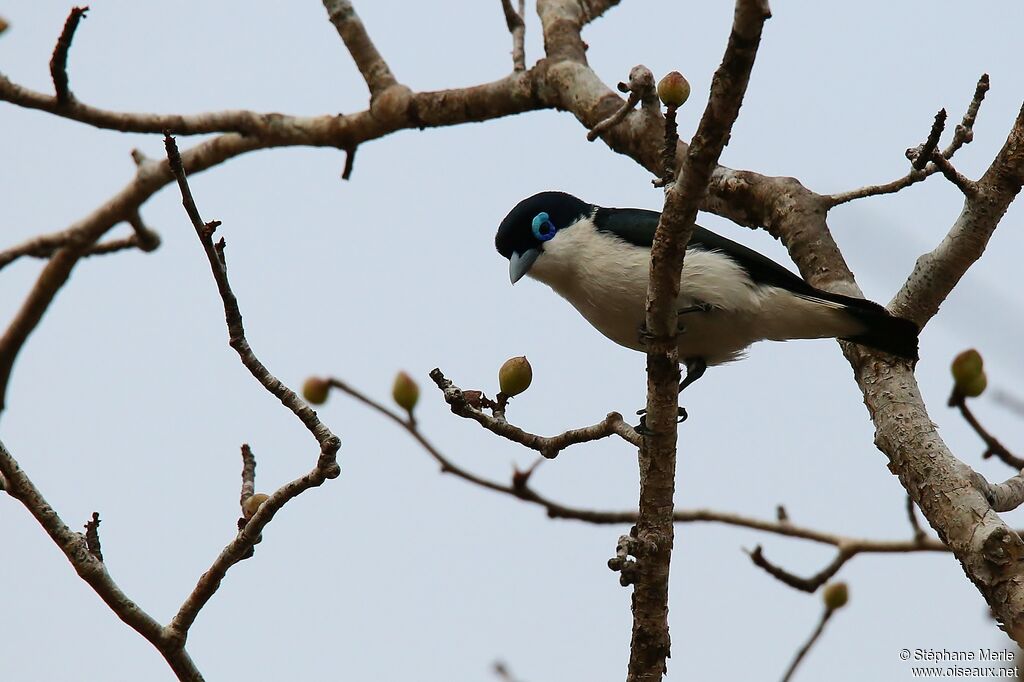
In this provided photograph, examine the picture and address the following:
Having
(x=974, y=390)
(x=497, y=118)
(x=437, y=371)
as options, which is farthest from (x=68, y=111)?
(x=974, y=390)

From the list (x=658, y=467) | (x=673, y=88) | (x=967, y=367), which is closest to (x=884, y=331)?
(x=967, y=367)

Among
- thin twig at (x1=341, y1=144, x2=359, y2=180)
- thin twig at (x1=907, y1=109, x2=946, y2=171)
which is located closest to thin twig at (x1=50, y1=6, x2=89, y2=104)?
thin twig at (x1=341, y1=144, x2=359, y2=180)

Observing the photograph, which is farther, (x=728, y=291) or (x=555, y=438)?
(x=728, y=291)

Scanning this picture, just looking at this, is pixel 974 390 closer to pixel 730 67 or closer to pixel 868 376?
pixel 868 376

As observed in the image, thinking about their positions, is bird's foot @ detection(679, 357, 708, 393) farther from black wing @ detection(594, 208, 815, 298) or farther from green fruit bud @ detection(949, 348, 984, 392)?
green fruit bud @ detection(949, 348, 984, 392)

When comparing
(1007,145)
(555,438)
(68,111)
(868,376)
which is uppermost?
(68,111)

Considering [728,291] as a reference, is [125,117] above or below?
above

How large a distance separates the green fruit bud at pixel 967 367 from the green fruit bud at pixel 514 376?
166cm

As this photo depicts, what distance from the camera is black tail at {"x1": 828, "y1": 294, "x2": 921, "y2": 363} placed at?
160 inches

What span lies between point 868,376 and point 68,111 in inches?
159

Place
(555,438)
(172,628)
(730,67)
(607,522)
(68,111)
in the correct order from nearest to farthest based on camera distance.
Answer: (730,67) < (172,628) < (555,438) < (607,522) < (68,111)

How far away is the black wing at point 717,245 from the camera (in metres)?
4.72

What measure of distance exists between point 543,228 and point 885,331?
1660mm

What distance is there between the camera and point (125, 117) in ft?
18.9
